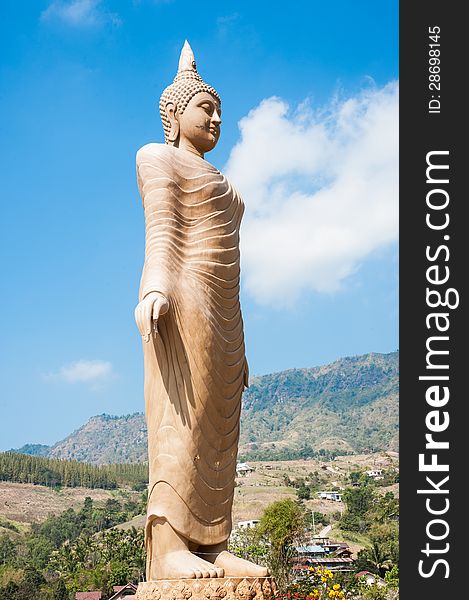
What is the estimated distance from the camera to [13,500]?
7400 cm

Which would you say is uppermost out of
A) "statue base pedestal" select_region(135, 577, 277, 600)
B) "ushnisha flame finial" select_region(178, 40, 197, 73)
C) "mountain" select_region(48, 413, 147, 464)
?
"mountain" select_region(48, 413, 147, 464)

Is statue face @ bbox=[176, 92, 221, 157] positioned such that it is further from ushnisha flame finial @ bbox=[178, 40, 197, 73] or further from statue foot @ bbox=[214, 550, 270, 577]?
statue foot @ bbox=[214, 550, 270, 577]

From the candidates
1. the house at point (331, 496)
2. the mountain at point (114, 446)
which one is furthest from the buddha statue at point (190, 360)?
the mountain at point (114, 446)

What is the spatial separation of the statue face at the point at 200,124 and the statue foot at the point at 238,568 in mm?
3153

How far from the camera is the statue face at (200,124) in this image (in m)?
6.75

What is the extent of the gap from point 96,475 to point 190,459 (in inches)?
3443

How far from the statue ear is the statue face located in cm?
3

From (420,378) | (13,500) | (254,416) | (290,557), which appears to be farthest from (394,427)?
(420,378)

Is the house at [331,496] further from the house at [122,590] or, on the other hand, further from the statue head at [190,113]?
the statue head at [190,113]

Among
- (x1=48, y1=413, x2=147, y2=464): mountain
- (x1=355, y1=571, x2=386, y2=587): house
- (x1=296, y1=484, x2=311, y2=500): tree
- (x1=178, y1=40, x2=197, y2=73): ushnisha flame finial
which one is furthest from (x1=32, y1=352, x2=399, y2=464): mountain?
(x1=178, y1=40, x2=197, y2=73): ushnisha flame finial

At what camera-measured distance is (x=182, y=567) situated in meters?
5.72

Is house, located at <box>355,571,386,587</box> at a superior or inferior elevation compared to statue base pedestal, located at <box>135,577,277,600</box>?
inferior

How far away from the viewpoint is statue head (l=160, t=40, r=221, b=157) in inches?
266

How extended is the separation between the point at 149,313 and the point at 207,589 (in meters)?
1.86
